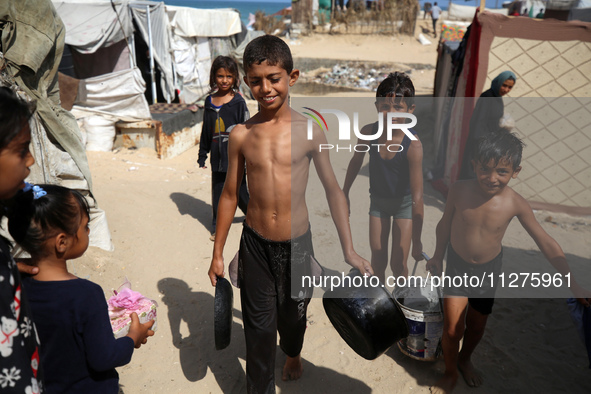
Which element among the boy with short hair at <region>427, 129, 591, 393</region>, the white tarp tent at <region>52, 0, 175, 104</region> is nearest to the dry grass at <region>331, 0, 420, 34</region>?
the white tarp tent at <region>52, 0, 175, 104</region>

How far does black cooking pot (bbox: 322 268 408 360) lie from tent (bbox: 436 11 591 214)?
13.6 feet

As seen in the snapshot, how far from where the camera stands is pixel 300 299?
2.36 meters

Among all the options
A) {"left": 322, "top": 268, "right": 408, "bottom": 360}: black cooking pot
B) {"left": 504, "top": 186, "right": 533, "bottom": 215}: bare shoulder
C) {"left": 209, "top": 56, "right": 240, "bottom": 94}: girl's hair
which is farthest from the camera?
{"left": 209, "top": 56, "right": 240, "bottom": 94}: girl's hair

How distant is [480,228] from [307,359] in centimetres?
138

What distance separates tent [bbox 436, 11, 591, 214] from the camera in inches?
217

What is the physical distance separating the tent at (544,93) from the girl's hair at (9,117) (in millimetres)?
5372

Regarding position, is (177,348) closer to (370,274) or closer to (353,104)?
(370,274)

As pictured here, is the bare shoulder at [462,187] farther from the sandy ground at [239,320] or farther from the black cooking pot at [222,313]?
the black cooking pot at [222,313]

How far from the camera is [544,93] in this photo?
5.68 metres

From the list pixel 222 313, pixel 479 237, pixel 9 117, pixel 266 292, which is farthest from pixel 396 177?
pixel 9 117

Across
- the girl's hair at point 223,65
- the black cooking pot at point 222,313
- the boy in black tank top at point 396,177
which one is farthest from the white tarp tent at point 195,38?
the black cooking pot at point 222,313

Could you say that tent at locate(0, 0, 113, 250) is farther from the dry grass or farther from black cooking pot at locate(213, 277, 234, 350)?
the dry grass

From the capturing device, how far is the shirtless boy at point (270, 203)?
2188mm

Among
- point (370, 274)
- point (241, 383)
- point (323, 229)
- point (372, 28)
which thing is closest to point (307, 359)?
point (241, 383)
